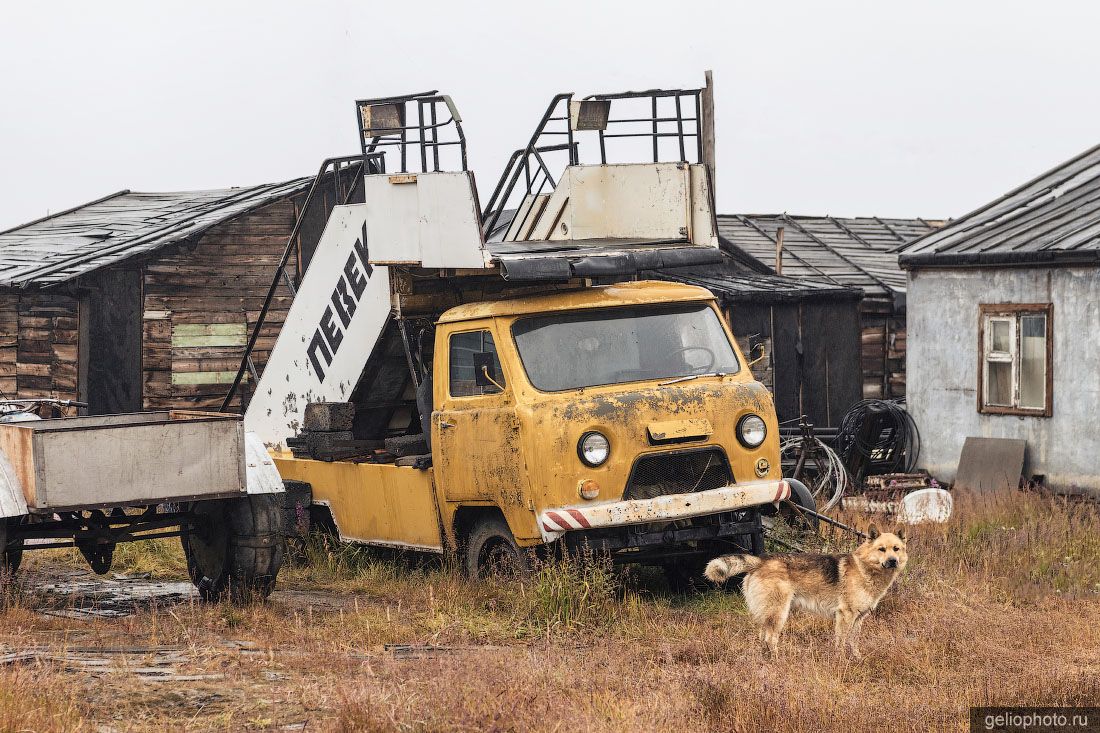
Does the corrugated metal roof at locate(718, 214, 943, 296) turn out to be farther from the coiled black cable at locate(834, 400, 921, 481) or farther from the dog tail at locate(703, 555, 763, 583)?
the dog tail at locate(703, 555, 763, 583)

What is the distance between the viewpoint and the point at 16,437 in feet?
29.7

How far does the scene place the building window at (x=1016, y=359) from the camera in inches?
622

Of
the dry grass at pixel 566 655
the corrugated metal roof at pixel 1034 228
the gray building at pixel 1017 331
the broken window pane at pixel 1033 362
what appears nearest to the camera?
the dry grass at pixel 566 655

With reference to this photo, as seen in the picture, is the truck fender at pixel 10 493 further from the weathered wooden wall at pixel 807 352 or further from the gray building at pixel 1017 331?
the weathered wooden wall at pixel 807 352

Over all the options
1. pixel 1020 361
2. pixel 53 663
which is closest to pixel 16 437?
pixel 53 663

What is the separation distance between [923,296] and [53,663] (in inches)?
505

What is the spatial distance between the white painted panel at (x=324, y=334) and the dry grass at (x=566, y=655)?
1.66m

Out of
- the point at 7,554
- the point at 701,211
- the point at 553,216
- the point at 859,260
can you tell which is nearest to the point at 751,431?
the point at 701,211

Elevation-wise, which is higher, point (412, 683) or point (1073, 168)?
point (1073, 168)

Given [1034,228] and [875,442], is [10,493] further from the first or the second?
[1034,228]

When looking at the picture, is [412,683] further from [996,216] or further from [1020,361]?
[996,216]

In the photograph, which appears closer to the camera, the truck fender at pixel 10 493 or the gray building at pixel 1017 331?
the truck fender at pixel 10 493

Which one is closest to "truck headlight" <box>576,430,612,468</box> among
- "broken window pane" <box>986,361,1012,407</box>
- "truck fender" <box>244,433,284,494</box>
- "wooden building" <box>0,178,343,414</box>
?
"truck fender" <box>244,433,284,494</box>

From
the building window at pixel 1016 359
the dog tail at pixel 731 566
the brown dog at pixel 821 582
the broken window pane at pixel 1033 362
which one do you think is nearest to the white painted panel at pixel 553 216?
the dog tail at pixel 731 566
